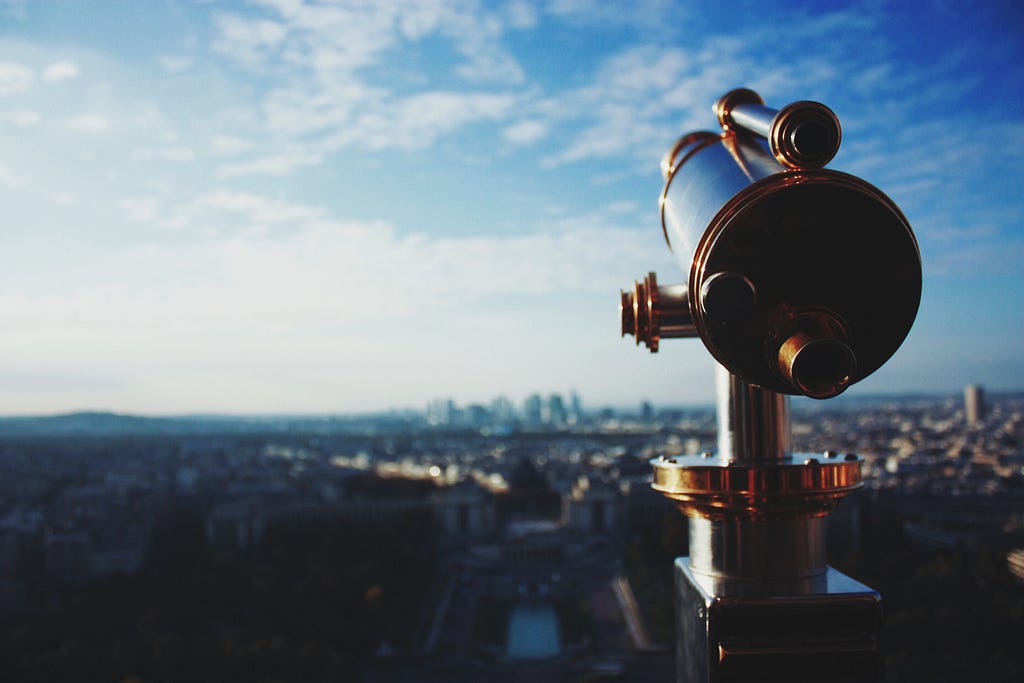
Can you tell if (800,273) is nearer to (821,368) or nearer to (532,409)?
(821,368)

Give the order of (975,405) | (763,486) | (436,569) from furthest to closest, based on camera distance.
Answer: (975,405), (436,569), (763,486)

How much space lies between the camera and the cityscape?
8492 millimetres

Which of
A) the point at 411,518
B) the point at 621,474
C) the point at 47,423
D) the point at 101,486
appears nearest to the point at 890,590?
the point at 411,518

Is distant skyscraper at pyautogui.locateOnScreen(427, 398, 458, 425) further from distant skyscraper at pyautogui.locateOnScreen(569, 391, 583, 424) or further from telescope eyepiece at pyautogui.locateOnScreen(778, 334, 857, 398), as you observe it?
telescope eyepiece at pyautogui.locateOnScreen(778, 334, 857, 398)

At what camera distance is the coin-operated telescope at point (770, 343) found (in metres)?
0.59

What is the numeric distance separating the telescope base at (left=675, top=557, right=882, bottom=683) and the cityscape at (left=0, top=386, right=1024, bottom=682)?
12 cm

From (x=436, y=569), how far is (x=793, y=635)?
53.9 feet

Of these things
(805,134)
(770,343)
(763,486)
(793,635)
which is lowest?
(793,635)

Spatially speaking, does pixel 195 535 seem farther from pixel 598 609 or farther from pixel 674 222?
pixel 674 222

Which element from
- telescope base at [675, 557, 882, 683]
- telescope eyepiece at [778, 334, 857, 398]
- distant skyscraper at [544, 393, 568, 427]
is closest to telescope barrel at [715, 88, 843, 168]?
telescope eyepiece at [778, 334, 857, 398]

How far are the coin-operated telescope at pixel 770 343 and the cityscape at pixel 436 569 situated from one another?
0.14 metres

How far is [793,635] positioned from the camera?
70cm

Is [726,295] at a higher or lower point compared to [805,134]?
lower

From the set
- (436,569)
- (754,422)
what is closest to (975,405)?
(436,569)
